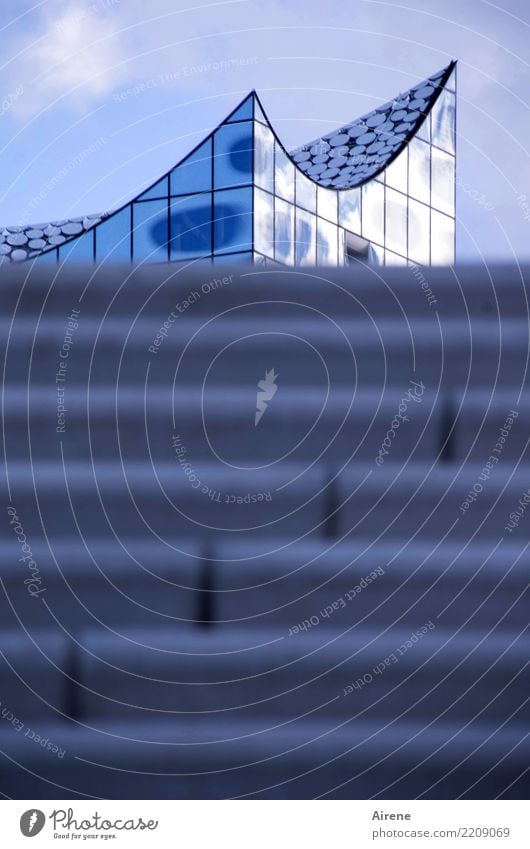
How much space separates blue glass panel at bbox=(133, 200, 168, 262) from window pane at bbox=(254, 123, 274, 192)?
1.16 meters

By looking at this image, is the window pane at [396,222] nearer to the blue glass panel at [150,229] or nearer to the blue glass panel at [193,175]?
the blue glass panel at [150,229]

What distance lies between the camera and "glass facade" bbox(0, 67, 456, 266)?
13.7m

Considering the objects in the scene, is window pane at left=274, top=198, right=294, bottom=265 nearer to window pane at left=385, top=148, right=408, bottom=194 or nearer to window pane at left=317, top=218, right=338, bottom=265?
window pane at left=317, top=218, right=338, bottom=265

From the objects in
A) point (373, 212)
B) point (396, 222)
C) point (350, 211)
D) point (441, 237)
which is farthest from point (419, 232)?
point (350, 211)

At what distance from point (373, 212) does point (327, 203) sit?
118cm

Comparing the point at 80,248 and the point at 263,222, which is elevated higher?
the point at 80,248

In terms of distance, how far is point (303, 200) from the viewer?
1541 centimetres

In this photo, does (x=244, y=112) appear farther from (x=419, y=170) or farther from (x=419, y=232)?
(x=419, y=232)

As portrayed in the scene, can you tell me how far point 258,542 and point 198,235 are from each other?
821cm

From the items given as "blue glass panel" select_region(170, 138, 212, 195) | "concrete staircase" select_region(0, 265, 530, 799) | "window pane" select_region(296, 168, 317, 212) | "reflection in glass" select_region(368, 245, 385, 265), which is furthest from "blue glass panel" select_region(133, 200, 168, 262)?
"concrete staircase" select_region(0, 265, 530, 799)

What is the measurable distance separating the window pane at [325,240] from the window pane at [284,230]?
989mm

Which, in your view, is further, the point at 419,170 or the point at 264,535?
the point at 419,170
